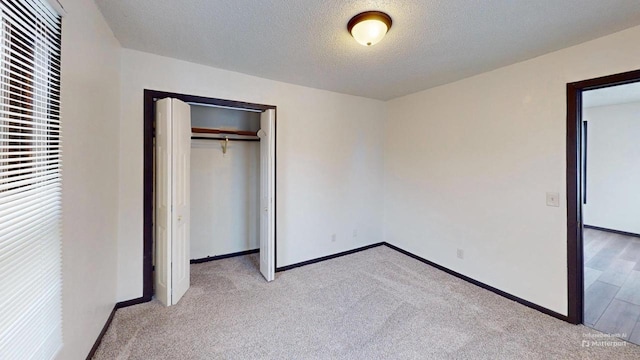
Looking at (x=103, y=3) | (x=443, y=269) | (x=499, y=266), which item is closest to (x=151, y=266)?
(x=103, y=3)

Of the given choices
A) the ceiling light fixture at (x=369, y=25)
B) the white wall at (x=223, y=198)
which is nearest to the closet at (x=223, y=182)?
the white wall at (x=223, y=198)

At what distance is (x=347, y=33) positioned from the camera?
2.04 m

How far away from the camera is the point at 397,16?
5.92 feet

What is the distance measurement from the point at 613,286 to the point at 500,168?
1.88 m

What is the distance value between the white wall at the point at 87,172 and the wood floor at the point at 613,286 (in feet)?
12.9

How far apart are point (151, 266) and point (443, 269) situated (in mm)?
3367

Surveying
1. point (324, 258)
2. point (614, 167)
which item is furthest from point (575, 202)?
point (614, 167)

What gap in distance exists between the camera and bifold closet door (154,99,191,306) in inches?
95.4

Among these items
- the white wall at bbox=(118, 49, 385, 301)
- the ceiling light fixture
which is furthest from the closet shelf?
the ceiling light fixture

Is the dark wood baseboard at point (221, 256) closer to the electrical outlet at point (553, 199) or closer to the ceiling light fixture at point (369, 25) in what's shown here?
the ceiling light fixture at point (369, 25)

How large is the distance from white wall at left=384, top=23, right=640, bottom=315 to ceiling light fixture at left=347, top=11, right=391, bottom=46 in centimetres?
169

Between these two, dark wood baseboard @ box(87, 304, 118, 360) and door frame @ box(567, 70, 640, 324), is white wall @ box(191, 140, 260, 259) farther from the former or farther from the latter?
door frame @ box(567, 70, 640, 324)

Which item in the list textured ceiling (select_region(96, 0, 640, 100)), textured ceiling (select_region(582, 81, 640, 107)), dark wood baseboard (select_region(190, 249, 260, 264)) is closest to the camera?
textured ceiling (select_region(96, 0, 640, 100))

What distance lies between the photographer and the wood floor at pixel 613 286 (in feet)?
7.38
